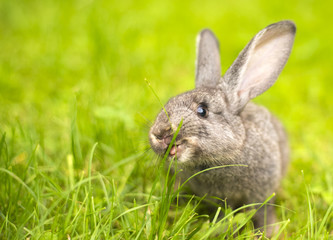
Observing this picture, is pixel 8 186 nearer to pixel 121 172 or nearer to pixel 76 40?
pixel 121 172

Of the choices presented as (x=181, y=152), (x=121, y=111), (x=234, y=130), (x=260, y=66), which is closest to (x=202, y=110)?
(x=234, y=130)

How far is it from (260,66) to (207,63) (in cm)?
65

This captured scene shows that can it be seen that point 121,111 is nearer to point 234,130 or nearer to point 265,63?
point 234,130

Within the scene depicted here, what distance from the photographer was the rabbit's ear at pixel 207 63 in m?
4.73

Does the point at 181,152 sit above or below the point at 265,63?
below

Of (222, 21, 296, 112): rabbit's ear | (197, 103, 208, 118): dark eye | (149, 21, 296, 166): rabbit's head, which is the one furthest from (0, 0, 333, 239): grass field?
(222, 21, 296, 112): rabbit's ear

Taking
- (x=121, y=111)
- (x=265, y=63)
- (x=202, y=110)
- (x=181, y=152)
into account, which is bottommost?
(x=121, y=111)

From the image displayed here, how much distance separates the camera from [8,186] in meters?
3.56

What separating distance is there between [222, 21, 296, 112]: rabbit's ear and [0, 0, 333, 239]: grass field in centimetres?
97

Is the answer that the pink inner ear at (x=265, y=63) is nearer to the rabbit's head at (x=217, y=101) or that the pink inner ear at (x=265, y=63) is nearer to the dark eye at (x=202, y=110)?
the rabbit's head at (x=217, y=101)

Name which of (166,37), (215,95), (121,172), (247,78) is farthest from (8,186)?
(166,37)

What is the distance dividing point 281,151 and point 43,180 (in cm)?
276

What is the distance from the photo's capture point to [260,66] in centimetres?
445

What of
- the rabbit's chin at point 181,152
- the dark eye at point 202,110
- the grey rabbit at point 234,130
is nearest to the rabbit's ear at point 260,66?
the grey rabbit at point 234,130
